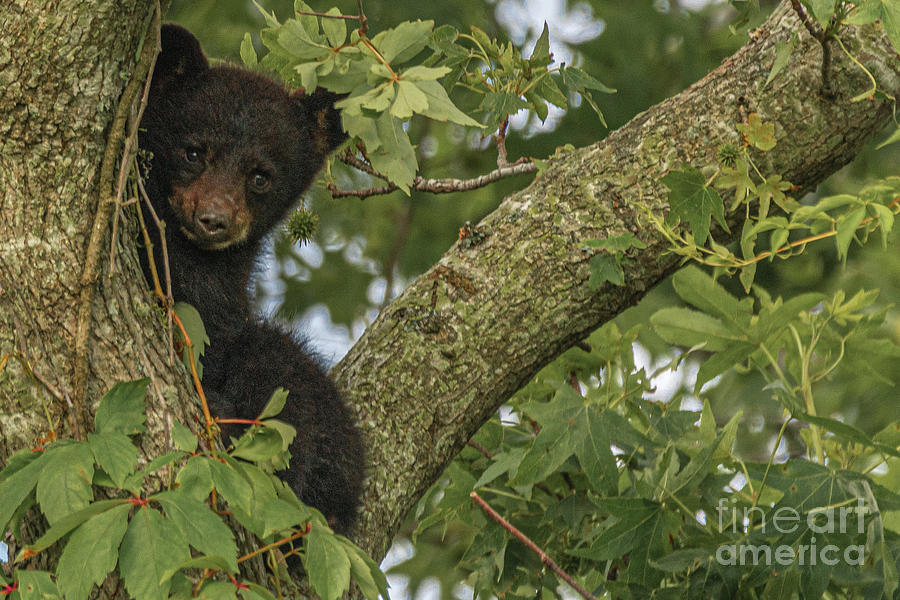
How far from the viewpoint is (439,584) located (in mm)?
5602

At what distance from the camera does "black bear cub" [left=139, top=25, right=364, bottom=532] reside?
2.80 meters

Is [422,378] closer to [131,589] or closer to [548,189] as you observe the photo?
[548,189]

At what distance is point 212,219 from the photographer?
296 centimetres

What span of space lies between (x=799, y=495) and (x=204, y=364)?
5.49 ft

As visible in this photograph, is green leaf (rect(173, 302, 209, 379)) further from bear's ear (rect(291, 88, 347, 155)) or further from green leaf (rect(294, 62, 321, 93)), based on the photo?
bear's ear (rect(291, 88, 347, 155))

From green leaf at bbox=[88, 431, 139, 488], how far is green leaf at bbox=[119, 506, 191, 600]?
0.33 ft

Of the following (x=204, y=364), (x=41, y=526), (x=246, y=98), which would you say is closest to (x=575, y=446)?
(x=204, y=364)

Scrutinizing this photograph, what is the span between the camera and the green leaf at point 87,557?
1638 millimetres

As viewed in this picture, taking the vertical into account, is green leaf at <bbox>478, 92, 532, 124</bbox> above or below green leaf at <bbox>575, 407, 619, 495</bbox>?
above

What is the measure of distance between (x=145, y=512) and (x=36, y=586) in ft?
0.78

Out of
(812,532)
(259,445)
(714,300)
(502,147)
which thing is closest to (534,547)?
(812,532)

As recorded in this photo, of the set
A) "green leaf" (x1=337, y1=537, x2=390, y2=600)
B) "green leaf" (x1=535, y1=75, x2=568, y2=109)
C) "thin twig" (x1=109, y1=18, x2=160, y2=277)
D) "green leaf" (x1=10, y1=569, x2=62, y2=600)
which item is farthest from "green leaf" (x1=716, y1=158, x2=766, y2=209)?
"green leaf" (x1=10, y1=569, x2=62, y2=600)

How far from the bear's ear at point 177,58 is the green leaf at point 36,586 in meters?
1.76

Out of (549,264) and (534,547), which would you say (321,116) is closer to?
(549,264)
